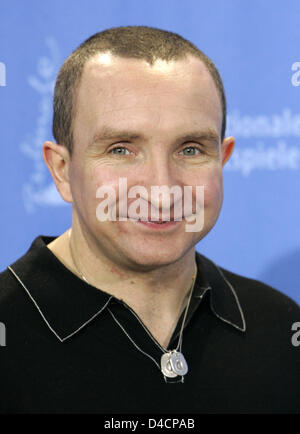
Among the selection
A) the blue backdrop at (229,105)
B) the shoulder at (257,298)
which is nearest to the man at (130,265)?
the shoulder at (257,298)

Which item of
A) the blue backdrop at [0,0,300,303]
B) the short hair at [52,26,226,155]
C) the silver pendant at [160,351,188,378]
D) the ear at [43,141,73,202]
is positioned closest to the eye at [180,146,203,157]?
the short hair at [52,26,226,155]

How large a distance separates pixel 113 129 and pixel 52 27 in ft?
2.75

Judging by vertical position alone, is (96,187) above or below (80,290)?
above

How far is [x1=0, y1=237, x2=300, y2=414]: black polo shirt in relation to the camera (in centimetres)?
122

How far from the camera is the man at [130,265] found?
3.92ft

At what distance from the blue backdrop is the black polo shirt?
0.58 metres

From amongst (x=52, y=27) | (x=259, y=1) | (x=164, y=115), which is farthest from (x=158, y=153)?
(x=259, y=1)

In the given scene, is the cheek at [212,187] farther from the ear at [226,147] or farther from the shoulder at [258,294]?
the shoulder at [258,294]

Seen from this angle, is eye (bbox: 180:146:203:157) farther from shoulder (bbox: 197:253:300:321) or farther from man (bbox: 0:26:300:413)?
shoulder (bbox: 197:253:300:321)

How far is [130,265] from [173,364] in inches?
8.1

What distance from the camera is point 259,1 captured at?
6.51 feet

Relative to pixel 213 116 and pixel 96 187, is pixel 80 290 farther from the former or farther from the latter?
pixel 213 116

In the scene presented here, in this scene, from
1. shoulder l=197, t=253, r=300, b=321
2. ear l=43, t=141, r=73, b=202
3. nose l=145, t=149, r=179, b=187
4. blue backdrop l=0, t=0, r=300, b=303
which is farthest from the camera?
blue backdrop l=0, t=0, r=300, b=303

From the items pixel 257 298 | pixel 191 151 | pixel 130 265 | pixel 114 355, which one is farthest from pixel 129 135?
pixel 257 298
